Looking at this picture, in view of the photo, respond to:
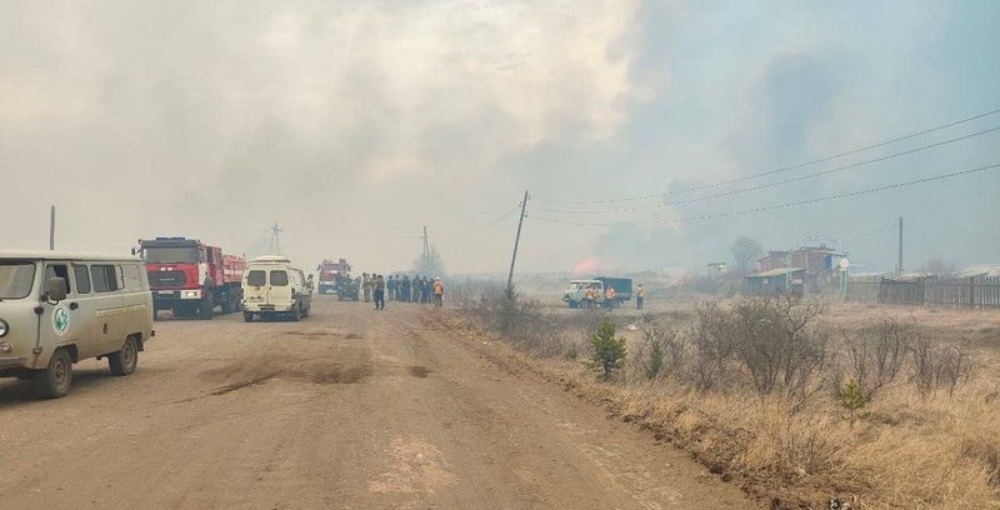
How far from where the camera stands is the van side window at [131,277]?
12.6 meters

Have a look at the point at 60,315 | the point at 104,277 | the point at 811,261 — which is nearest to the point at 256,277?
the point at 104,277

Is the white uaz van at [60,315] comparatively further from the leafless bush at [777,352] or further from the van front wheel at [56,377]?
the leafless bush at [777,352]

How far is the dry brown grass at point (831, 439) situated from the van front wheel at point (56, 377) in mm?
7505

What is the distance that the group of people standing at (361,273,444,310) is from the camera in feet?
120

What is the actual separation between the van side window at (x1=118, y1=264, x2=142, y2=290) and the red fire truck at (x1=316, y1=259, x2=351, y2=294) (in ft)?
154

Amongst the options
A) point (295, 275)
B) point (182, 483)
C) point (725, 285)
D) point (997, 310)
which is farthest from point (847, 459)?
point (725, 285)


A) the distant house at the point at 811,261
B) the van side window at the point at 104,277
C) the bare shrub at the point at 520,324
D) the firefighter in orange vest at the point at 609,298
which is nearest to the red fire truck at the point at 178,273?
the bare shrub at the point at 520,324

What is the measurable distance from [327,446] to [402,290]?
141ft

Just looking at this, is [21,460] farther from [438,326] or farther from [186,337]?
[438,326]

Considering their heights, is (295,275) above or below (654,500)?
above

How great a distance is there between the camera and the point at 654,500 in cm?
583

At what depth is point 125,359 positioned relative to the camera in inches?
498

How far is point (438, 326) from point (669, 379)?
14.0 metres

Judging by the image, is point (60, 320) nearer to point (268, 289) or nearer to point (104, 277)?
point (104, 277)
